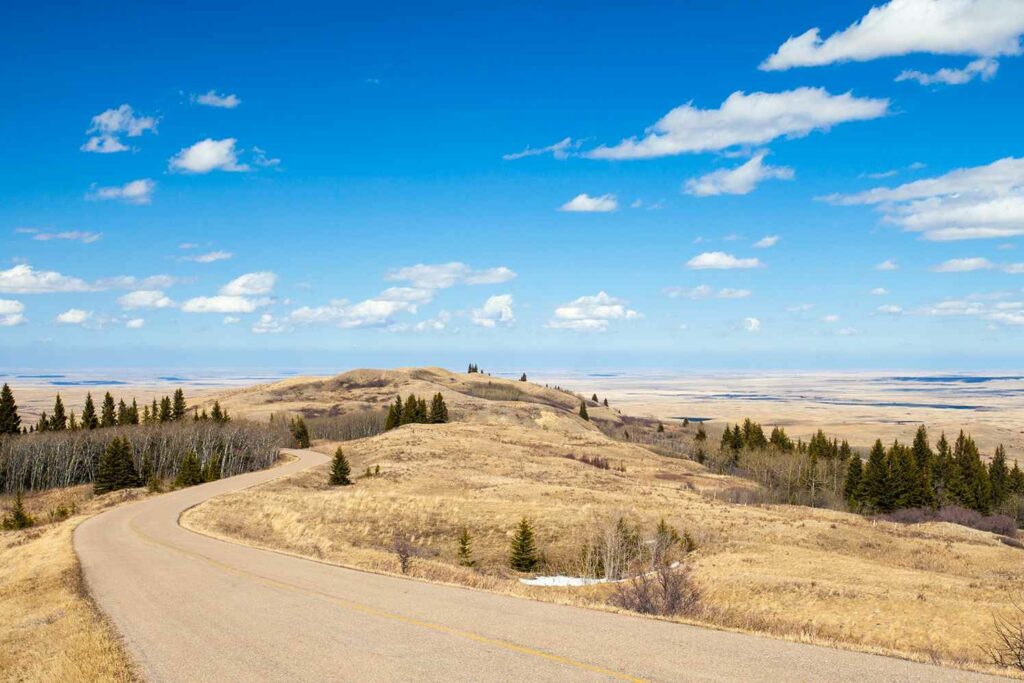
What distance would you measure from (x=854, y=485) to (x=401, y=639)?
4351 inches

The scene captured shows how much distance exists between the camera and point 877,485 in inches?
4109

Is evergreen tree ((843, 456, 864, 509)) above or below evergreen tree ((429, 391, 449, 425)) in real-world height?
below

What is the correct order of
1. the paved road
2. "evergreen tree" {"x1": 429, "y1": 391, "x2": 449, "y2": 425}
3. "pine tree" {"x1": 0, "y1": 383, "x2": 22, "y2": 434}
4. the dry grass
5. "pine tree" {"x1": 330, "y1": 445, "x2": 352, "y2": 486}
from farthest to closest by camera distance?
"evergreen tree" {"x1": 429, "y1": 391, "x2": 449, "y2": 425}
"pine tree" {"x1": 0, "y1": 383, "x2": 22, "y2": 434}
"pine tree" {"x1": 330, "y1": 445, "x2": 352, "y2": 486}
the dry grass
the paved road

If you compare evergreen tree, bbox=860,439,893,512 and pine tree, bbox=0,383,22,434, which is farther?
pine tree, bbox=0,383,22,434

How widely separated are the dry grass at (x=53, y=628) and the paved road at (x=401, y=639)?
61cm

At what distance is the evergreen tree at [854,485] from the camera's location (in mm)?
106188

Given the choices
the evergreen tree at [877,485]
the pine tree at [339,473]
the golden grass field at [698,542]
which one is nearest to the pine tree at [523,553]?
the golden grass field at [698,542]

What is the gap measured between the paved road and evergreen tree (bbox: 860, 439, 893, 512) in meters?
98.8

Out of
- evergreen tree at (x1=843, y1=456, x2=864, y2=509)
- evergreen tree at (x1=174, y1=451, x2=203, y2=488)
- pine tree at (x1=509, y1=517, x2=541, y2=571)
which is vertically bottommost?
evergreen tree at (x1=843, y1=456, x2=864, y2=509)

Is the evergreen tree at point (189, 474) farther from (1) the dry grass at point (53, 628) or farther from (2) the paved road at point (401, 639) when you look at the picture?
(2) the paved road at point (401, 639)

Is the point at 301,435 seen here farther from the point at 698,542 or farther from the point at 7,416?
the point at 698,542

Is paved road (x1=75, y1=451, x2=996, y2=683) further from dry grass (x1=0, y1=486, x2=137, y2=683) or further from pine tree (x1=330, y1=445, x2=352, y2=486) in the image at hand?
pine tree (x1=330, y1=445, x2=352, y2=486)

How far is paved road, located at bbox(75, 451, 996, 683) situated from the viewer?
1399cm

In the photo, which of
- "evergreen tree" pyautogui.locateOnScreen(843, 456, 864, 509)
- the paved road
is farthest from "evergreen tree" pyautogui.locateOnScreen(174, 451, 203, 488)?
"evergreen tree" pyautogui.locateOnScreen(843, 456, 864, 509)
